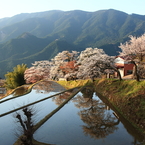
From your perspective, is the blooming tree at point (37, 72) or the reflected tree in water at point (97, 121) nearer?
the reflected tree in water at point (97, 121)

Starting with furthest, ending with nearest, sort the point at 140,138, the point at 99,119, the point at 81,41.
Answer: the point at 81,41 < the point at 99,119 < the point at 140,138

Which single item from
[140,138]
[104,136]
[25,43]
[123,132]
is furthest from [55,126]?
[25,43]

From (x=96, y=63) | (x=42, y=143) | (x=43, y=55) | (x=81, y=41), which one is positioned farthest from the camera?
(x=81, y=41)

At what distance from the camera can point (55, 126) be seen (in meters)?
12.8

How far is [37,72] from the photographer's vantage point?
166 feet

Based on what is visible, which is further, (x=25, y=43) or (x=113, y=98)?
(x=25, y=43)

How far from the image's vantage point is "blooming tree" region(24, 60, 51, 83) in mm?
48406

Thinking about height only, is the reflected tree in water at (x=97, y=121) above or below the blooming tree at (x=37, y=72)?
above

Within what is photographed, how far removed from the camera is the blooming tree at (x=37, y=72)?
48.4m

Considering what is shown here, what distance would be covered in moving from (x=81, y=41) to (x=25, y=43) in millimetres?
72929

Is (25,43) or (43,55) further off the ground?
(25,43)

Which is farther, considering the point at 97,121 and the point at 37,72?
the point at 37,72

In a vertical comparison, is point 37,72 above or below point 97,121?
below

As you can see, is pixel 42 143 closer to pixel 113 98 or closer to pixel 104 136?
pixel 104 136
